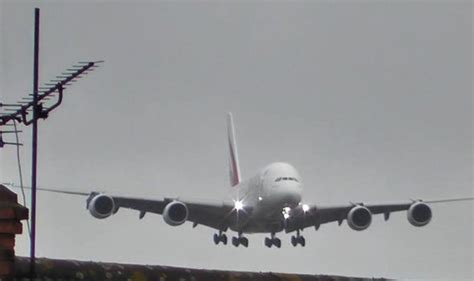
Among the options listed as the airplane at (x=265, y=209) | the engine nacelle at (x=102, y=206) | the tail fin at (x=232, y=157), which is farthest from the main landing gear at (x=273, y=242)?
the tail fin at (x=232, y=157)

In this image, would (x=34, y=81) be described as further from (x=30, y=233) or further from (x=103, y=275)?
(x=103, y=275)

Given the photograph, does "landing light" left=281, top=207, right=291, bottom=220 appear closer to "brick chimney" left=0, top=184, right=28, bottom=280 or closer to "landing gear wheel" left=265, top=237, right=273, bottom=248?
"landing gear wheel" left=265, top=237, right=273, bottom=248

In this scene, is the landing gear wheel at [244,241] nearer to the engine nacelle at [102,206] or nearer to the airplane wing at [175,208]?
the airplane wing at [175,208]

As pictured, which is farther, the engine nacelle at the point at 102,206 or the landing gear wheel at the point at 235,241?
the landing gear wheel at the point at 235,241

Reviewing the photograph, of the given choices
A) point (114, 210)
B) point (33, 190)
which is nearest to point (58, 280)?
point (33, 190)

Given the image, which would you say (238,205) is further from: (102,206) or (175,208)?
(102,206)

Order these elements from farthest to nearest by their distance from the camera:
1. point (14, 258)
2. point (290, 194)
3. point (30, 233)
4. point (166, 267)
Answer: point (290, 194) → point (30, 233) → point (166, 267) → point (14, 258)

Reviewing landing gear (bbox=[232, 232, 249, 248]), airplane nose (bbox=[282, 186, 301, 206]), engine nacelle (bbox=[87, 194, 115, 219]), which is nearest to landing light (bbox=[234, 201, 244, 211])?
landing gear (bbox=[232, 232, 249, 248])
